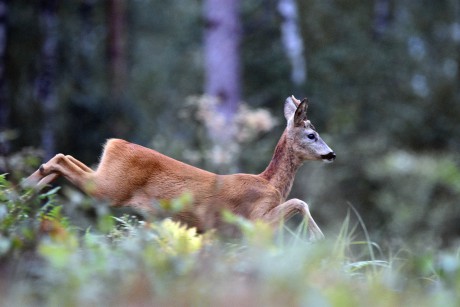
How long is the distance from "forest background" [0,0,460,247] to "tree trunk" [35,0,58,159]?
36mm

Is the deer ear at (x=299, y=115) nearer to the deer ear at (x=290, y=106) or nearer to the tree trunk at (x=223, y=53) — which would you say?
the deer ear at (x=290, y=106)

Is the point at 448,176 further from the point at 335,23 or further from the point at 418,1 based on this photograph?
the point at 418,1

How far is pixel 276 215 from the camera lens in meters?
7.57

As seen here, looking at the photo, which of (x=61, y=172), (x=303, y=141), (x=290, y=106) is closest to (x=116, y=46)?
(x=290, y=106)

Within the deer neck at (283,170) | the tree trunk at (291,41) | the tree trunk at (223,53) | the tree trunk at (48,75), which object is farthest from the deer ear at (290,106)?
the tree trunk at (291,41)

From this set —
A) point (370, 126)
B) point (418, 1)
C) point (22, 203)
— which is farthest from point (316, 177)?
point (418, 1)

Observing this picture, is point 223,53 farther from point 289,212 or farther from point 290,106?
point 289,212

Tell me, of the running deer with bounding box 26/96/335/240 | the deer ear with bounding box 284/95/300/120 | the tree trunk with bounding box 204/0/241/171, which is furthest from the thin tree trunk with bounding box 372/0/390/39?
the running deer with bounding box 26/96/335/240

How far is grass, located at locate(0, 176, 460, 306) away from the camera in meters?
4.14

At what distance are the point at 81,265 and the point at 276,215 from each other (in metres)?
3.26

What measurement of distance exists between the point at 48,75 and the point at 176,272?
62.3ft

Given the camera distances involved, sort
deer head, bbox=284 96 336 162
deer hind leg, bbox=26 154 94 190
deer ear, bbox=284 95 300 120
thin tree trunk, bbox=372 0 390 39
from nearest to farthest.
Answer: deer hind leg, bbox=26 154 94 190 → deer head, bbox=284 96 336 162 → deer ear, bbox=284 95 300 120 → thin tree trunk, bbox=372 0 390 39

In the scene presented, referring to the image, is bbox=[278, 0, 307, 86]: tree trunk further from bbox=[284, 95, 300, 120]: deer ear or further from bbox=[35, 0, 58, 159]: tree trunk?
bbox=[284, 95, 300, 120]: deer ear

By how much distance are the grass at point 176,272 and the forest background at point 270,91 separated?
26.4 feet
